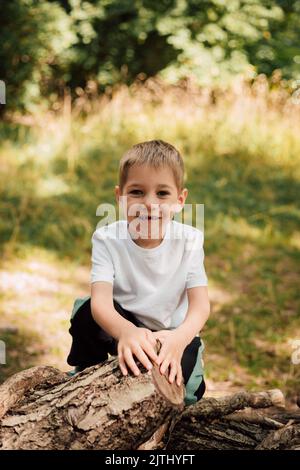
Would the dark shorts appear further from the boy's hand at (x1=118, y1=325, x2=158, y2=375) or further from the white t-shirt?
the boy's hand at (x1=118, y1=325, x2=158, y2=375)

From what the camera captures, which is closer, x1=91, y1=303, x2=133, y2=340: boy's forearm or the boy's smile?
x1=91, y1=303, x2=133, y2=340: boy's forearm

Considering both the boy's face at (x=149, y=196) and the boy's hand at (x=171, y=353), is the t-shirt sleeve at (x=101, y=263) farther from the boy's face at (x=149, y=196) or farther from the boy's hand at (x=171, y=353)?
the boy's hand at (x=171, y=353)

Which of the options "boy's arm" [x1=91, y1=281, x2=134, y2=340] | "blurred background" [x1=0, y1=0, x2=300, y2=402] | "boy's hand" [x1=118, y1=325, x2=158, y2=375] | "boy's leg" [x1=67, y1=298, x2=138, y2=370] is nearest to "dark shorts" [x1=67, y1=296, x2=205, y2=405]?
"boy's leg" [x1=67, y1=298, x2=138, y2=370]

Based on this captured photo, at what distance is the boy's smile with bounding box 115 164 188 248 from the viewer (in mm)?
2193

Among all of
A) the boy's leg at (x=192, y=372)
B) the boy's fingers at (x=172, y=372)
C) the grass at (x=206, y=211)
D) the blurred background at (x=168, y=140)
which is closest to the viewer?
the boy's fingers at (x=172, y=372)

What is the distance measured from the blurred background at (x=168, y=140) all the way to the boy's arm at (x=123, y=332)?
150 cm

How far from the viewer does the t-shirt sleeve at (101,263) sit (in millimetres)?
2266

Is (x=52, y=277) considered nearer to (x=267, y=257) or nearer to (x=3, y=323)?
(x=3, y=323)

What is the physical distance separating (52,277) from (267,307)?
5.49 ft

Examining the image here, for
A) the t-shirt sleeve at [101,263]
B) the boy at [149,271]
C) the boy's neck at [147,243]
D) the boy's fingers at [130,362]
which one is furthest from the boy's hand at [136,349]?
the boy's neck at [147,243]

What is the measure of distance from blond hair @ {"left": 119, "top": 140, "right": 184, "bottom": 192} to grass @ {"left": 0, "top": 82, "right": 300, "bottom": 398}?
1751 millimetres

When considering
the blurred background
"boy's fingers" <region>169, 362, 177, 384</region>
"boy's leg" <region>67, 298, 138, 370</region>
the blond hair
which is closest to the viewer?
"boy's fingers" <region>169, 362, 177, 384</region>

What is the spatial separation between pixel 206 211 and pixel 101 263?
3.89 meters
